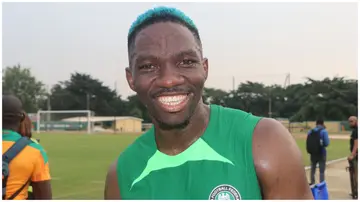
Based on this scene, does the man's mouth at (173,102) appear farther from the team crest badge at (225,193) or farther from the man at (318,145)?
the man at (318,145)

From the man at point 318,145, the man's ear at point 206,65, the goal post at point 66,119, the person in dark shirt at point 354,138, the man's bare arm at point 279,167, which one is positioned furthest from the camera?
the goal post at point 66,119

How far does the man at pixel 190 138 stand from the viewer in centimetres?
163

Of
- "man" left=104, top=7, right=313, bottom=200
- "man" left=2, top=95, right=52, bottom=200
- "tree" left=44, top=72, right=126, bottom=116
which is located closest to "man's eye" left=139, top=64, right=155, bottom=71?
"man" left=104, top=7, right=313, bottom=200

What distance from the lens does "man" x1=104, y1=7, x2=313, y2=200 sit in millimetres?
1628

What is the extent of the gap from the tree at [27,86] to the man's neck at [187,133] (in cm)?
5543

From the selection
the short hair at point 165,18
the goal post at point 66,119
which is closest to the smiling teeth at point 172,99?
the short hair at point 165,18

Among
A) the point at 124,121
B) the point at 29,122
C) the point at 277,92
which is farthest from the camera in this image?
Result: the point at 124,121

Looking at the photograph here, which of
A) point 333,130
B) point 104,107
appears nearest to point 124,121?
point 104,107

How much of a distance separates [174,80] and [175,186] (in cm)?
43

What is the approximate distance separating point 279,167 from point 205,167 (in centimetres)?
29

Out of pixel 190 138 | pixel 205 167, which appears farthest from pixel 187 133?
pixel 205 167

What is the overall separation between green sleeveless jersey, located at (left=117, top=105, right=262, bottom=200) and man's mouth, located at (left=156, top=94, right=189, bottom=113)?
188 millimetres

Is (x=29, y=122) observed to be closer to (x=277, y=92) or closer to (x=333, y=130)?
(x=277, y=92)

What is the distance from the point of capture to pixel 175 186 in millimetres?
1759
